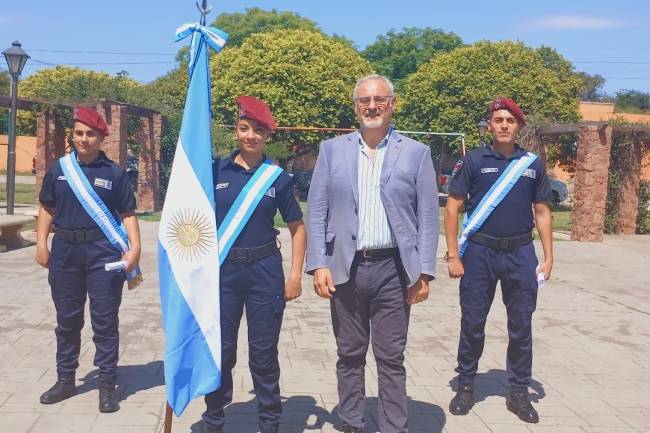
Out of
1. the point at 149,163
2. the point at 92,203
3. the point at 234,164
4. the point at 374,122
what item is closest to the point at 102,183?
the point at 92,203

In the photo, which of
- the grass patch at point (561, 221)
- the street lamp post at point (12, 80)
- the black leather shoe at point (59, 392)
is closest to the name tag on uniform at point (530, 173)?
the black leather shoe at point (59, 392)

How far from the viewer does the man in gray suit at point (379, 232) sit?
12.9ft

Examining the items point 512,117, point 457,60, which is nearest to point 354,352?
point 512,117

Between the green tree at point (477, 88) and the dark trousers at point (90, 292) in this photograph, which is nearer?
the dark trousers at point (90, 292)

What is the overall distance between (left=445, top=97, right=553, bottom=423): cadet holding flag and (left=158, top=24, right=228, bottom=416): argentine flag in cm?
160

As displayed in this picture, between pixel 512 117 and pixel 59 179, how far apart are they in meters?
2.83

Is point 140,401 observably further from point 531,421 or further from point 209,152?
point 531,421

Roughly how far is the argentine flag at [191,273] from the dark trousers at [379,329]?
0.69m

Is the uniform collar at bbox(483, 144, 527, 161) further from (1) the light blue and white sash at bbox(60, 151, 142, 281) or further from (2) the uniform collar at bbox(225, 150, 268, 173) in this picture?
(1) the light blue and white sash at bbox(60, 151, 142, 281)

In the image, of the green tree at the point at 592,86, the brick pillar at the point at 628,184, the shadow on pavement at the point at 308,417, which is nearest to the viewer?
the shadow on pavement at the point at 308,417

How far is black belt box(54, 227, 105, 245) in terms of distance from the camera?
4.57m

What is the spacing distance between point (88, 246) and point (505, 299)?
8.61ft

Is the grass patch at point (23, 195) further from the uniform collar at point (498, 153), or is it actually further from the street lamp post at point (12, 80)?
the uniform collar at point (498, 153)

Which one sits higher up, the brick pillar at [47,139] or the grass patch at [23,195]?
the brick pillar at [47,139]
